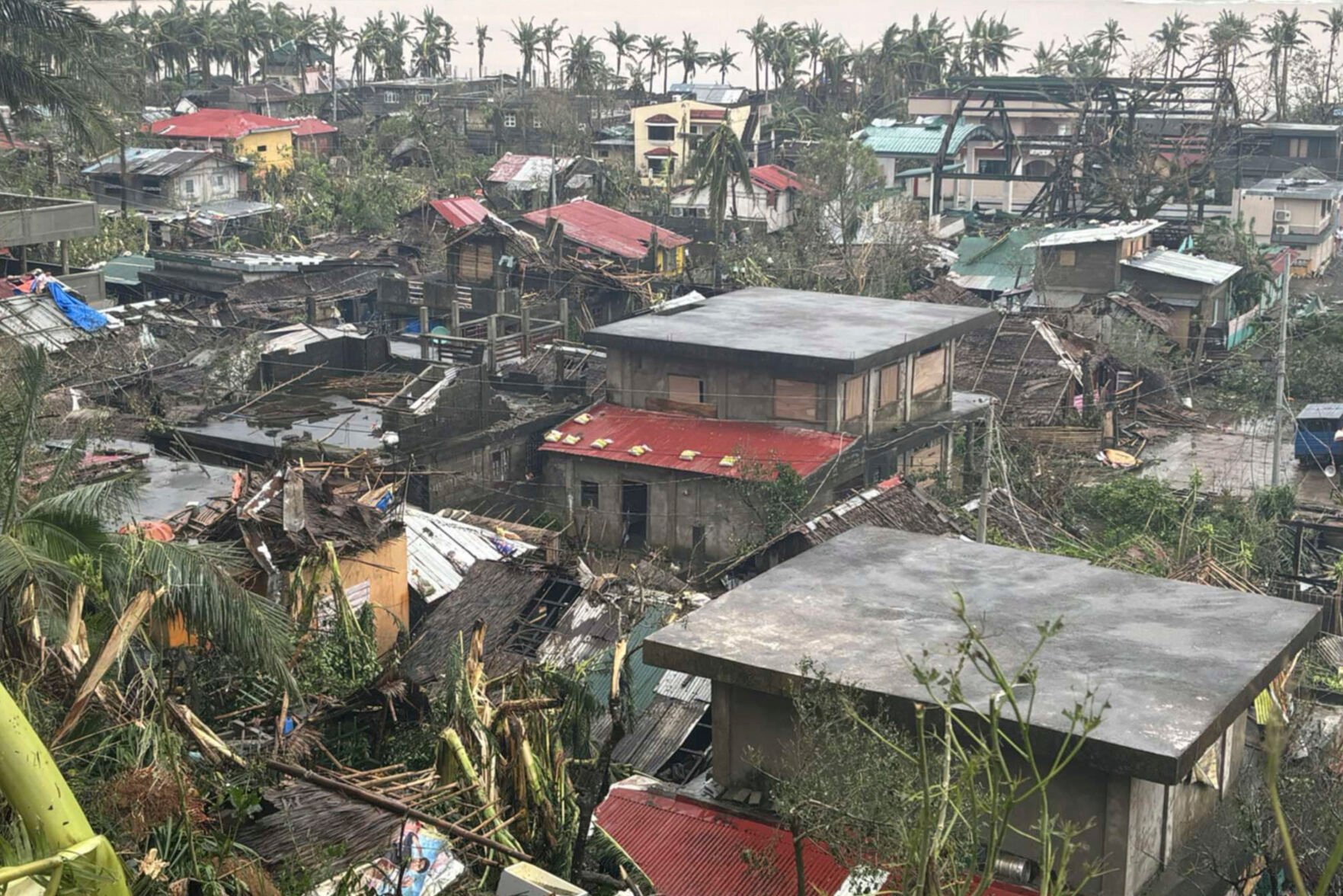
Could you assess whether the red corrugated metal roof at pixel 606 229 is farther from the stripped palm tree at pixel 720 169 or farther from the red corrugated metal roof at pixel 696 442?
the red corrugated metal roof at pixel 696 442

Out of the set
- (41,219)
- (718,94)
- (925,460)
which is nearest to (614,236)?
(41,219)

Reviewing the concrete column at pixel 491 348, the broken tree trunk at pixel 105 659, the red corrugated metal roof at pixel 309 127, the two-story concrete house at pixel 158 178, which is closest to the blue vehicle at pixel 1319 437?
the concrete column at pixel 491 348

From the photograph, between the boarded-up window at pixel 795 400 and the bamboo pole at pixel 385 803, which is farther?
the boarded-up window at pixel 795 400

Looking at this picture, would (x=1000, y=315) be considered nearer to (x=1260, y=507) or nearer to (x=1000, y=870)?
(x=1260, y=507)

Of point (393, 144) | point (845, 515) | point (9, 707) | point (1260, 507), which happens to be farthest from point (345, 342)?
point (393, 144)

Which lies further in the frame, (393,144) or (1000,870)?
(393,144)

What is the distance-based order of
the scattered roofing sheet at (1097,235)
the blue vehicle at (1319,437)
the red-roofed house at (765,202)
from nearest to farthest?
the blue vehicle at (1319,437)
the scattered roofing sheet at (1097,235)
the red-roofed house at (765,202)
